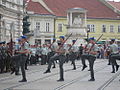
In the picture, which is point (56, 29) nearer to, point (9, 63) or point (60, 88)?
point (9, 63)

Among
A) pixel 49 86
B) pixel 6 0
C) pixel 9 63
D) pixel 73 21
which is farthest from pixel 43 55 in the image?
pixel 73 21

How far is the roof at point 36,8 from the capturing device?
7444 cm

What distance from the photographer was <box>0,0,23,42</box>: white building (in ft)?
116

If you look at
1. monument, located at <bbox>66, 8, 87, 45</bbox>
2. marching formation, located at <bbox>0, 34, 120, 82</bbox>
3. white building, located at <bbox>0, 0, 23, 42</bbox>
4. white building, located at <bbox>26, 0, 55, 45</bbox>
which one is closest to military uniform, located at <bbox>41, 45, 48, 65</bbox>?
marching formation, located at <bbox>0, 34, 120, 82</bbox>

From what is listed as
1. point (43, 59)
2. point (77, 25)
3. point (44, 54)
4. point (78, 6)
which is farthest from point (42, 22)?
point (44, 54)

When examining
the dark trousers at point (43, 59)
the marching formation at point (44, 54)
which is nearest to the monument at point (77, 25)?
the dark trousers at point (43, 59)

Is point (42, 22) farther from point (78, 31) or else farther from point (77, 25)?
point (78, 31)

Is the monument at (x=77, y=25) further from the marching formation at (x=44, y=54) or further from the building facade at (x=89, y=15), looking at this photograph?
the marching formation at (x=44, y=54)

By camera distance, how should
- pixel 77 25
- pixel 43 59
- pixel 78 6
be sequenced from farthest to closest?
pixel 78 6
pixel 77 25
pixel 43 59

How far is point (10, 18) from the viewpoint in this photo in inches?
Result: 1507

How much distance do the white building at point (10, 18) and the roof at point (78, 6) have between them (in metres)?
33.6

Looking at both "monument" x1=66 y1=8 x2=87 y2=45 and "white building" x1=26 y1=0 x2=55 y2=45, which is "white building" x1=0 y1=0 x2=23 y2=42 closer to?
"monument" x1=66 y1=8 x2=87 y2=45

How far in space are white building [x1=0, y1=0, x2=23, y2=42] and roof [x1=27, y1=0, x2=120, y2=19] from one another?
33614mm

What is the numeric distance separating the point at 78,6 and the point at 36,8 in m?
10.1
